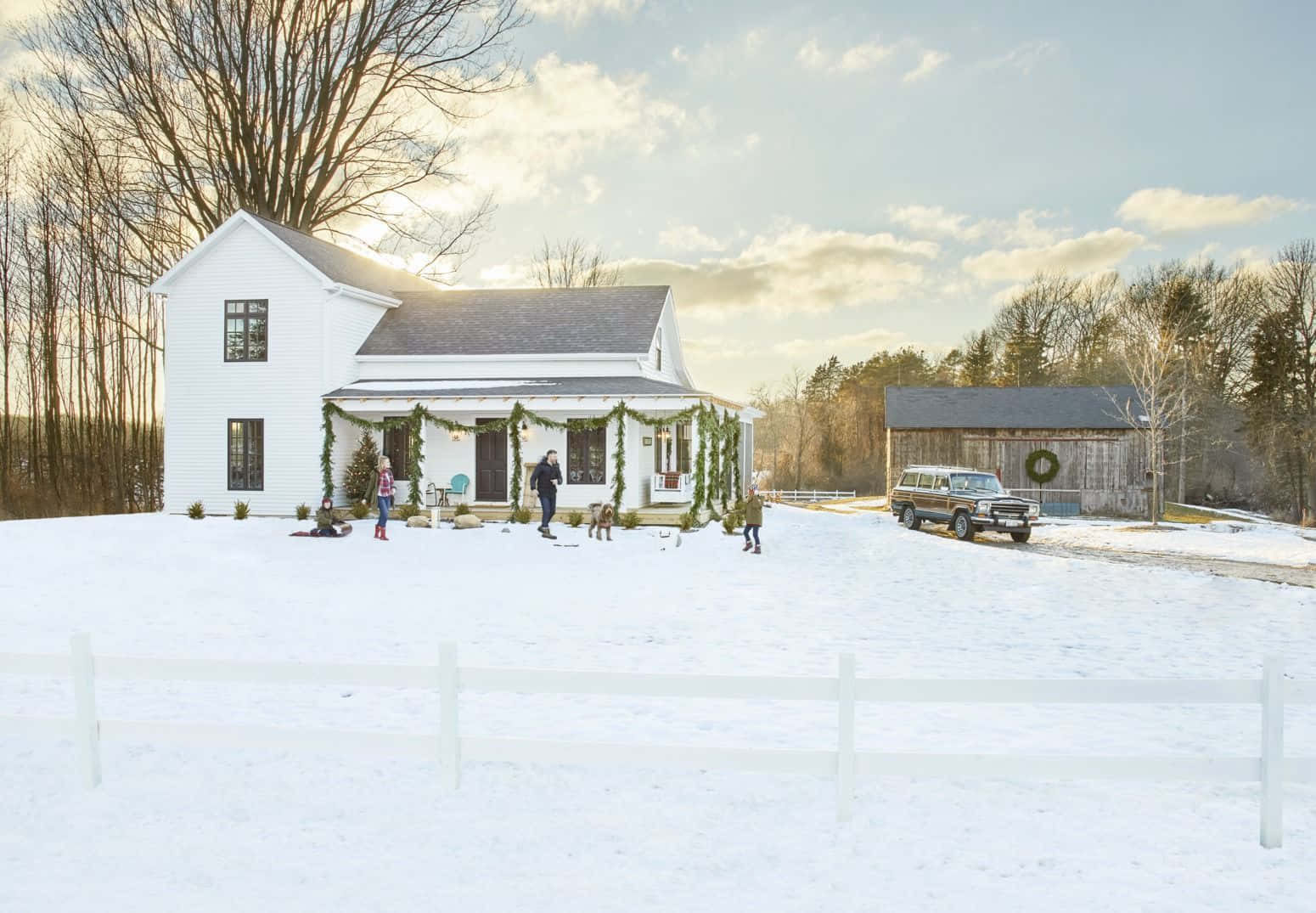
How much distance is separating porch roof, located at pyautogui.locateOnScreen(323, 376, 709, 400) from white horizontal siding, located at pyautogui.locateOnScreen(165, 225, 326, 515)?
4.88ft

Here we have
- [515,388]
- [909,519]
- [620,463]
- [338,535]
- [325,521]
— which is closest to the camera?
[325,521]

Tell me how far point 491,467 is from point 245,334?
7.88 meters

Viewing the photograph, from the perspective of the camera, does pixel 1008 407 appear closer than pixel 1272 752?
No

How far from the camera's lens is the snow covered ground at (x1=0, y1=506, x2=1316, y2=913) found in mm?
4473

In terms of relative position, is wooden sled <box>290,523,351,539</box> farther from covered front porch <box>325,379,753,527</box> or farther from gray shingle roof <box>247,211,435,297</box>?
gray shingle roof <box>247,211,435,297</box>

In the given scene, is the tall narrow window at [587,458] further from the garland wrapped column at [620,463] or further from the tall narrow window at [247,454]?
the tall narrow window at [247,454]

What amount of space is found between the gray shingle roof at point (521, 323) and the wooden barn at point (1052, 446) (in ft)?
40.9

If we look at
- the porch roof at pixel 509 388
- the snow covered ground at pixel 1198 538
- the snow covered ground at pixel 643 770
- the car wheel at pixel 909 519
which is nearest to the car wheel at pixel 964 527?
the car wheel at pixel 909 519

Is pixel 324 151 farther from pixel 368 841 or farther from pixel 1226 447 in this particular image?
pixel 1226 447

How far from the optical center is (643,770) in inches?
247

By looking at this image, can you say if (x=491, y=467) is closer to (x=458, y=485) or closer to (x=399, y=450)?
(x=458, y=485)

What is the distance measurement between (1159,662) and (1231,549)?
49.9 ft

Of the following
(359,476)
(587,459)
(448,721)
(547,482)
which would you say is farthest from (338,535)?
(448,721)

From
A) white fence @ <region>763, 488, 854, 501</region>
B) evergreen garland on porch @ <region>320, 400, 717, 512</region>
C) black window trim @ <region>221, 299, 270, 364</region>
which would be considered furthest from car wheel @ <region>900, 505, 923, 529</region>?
black window trim @ <region>221, 299, 270, 364</region>
